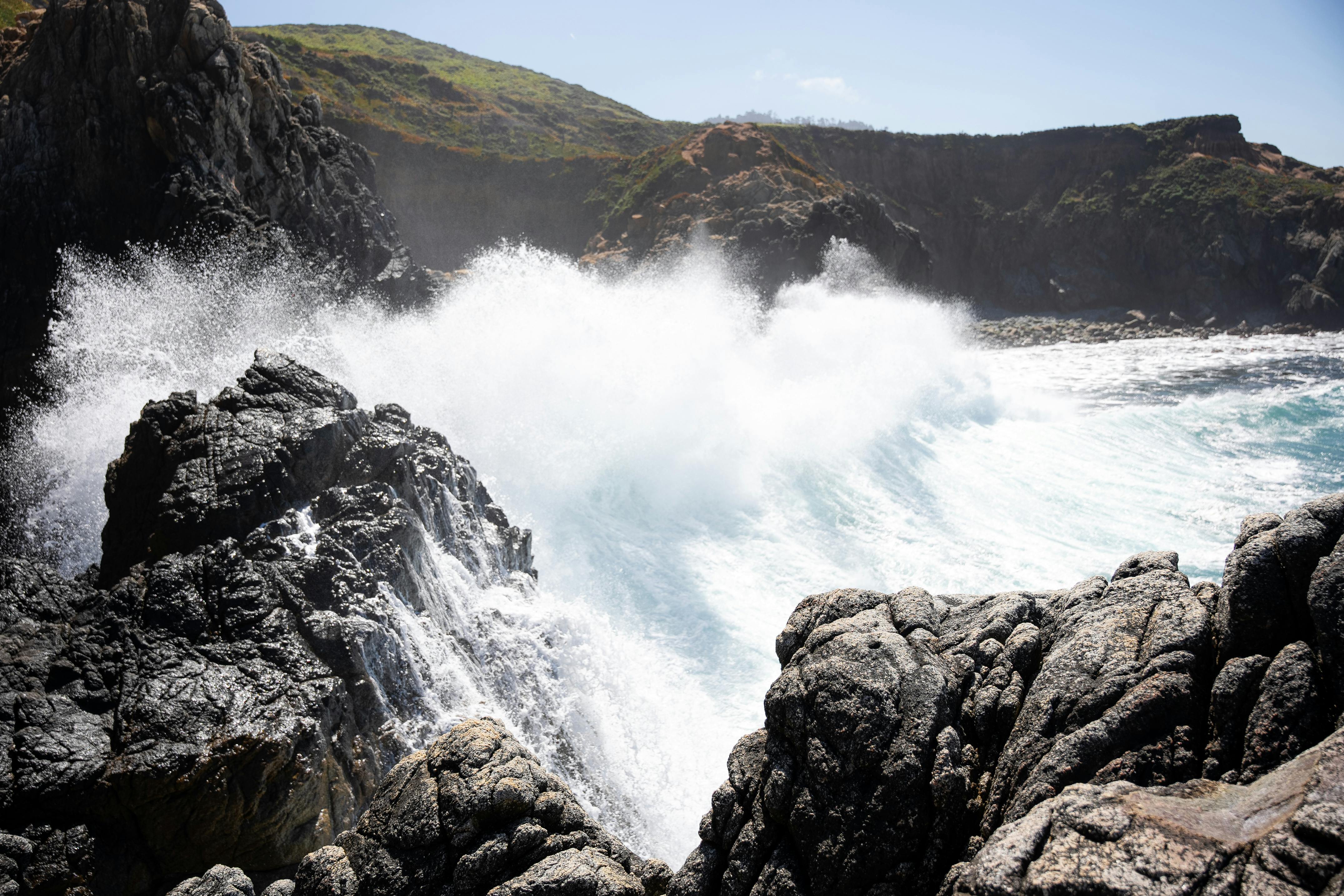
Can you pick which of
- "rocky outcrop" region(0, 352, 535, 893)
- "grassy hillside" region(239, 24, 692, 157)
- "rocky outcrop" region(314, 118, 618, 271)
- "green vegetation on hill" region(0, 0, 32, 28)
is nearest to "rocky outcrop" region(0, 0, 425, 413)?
"green vegetation on hill" region(0, 0, 32, 28)

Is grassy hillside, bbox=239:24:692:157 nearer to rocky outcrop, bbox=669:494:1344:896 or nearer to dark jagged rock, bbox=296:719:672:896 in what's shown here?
dark jagged rock, bbox=296:719:672:896

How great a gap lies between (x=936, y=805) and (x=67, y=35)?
31280 mm

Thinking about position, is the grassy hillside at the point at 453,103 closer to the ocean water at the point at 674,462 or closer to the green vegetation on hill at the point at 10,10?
the green vegetation on hill at the point at 10,10

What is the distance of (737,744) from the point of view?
6.02m

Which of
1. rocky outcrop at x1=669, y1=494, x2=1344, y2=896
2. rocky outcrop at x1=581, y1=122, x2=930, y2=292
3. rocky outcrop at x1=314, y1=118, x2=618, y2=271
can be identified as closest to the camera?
rocky outcrop at x1=669, y1=494, x2=1344, y2=896

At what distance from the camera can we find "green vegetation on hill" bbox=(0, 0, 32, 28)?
2947 centimetres

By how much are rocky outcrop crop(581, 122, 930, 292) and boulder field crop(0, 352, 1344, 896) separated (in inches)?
1367

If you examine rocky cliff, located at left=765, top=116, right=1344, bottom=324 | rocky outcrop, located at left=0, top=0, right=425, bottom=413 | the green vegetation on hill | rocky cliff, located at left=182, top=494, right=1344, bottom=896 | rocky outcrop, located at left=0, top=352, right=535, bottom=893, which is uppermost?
rocky cliff, located at left=765, top=116, right=1344, bottom=324

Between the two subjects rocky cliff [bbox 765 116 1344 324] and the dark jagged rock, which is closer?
the dark jagged rock

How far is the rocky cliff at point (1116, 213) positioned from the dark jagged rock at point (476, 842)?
193 ft

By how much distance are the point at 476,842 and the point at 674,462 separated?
1583 cm

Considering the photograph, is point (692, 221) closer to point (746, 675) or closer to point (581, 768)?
point (746, 675)

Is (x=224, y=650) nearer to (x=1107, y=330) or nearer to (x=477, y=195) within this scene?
(x=477, y=195)

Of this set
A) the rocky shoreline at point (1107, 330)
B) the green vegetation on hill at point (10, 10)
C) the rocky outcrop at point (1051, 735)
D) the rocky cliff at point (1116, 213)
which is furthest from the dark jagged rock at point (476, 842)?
the rocky cliff at point (1116, 213)
